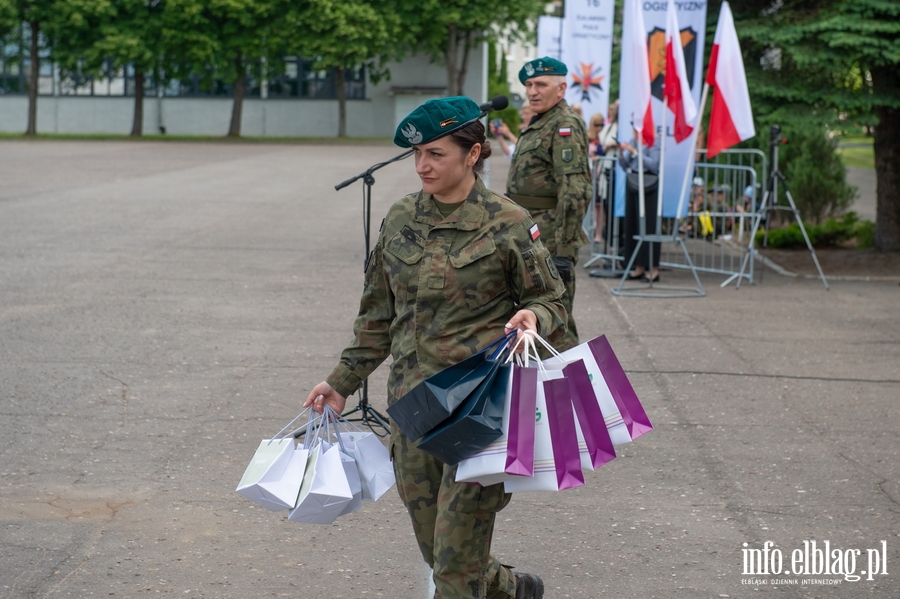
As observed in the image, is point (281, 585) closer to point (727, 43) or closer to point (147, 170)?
point (727, 43)

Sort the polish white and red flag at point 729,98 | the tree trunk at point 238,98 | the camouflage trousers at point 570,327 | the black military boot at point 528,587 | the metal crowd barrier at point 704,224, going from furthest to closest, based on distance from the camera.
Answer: the tree trunk at point 238,98 < the metal crowd barrier at point 704,224 < the polish white and red flag at point 729,98 < the camouflage trousers at point 570,327 < the black military boot at point 528,587

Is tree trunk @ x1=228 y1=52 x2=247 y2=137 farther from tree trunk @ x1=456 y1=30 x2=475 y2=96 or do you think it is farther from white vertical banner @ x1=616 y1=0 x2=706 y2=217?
white vertical banner @ x1=616 y1=0 x2=706 y2=217

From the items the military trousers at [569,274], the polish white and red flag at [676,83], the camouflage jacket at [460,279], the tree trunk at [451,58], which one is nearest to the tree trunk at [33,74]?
the tree trunk at [451,58]

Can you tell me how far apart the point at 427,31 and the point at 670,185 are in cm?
4366

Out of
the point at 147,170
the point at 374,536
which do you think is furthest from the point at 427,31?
the point at 374,536

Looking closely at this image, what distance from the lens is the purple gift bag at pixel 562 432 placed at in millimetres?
2938

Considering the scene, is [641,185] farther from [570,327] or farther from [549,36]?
[549,36]

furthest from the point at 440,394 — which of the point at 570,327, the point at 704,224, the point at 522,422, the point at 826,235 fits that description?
the point at 826,235

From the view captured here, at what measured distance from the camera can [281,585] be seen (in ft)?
13.7

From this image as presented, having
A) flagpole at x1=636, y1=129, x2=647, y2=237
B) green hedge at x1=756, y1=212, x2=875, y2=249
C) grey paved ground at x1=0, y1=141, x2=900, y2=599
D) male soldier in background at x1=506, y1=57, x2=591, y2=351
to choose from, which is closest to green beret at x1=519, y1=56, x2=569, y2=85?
male soldier in background at x1=506, y1=57, x2=591, y2=351

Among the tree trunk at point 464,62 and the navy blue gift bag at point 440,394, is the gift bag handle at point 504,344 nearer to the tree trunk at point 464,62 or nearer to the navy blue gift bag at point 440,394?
the navy blue gift bag at point 440,394

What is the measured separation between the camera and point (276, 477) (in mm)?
3277

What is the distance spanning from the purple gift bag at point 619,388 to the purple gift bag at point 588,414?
11 cm

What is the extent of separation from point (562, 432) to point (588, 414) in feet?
0.42
